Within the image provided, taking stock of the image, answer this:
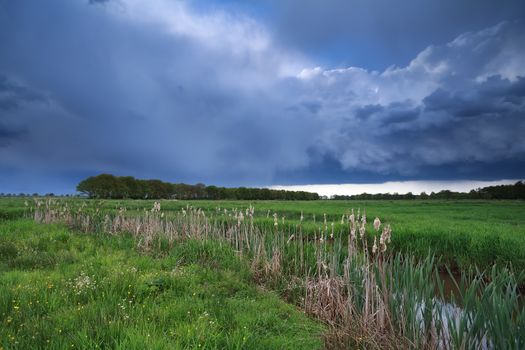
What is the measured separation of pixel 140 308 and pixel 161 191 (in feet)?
442

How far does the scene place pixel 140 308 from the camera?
6.13 m

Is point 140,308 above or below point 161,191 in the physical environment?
below

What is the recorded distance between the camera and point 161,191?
5340 inches

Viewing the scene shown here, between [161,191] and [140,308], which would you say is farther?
[161,191]

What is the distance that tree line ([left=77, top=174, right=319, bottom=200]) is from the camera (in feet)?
348

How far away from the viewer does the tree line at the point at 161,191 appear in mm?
106069

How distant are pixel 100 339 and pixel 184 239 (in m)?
8.81

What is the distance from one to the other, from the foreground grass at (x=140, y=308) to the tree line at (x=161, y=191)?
342 ft

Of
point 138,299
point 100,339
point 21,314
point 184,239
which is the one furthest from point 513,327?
point 184,239

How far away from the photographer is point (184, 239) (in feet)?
44.9

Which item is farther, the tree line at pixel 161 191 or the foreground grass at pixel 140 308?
the tree line at pixel 161 191

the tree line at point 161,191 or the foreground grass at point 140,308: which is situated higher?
the tree line at point 161,191

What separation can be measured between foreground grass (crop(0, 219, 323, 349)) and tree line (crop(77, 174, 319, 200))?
104m

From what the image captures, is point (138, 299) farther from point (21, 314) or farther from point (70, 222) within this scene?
point (70, 222)
